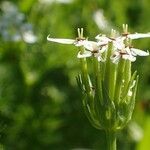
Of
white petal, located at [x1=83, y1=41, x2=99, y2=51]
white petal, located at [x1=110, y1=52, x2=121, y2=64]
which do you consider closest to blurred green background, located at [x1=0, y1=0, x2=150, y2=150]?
white petal, located at [x1=83, y1=41, x2=99, y2=51]

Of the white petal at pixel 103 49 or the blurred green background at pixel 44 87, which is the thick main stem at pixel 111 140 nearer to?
the white petal at pixel 103 49

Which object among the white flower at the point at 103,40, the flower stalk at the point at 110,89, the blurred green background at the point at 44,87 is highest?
the white flower at the point at 103,40

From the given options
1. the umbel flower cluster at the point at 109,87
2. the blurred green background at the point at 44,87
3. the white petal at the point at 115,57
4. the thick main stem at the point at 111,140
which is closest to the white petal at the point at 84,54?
the umbel flower cluster at the point at 109,87

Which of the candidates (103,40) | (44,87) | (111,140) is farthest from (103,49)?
(44,87)

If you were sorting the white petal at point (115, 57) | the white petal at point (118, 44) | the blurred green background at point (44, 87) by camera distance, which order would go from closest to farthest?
the white petal at point (115, 57)
the white petal at point (118, 44)
the blurred green background at point (44, 87)

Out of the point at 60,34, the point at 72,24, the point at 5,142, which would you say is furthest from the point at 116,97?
the point at 72,24

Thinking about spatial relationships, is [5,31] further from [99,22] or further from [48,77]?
[99,22]

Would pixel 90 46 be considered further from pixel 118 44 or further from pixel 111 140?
pixel 111 140

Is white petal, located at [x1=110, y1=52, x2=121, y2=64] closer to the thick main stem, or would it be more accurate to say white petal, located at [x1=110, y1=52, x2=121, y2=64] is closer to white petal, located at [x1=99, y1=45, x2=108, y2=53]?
white petal, located at [x1=99, y1=45, x2=108, y2=53]
